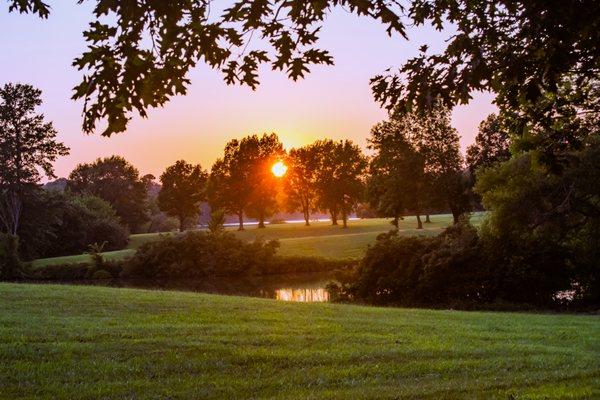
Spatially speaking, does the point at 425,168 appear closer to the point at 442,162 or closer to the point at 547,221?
the point at 442,162

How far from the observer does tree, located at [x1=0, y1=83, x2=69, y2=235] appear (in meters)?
56.6

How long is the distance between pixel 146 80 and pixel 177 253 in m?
43.4

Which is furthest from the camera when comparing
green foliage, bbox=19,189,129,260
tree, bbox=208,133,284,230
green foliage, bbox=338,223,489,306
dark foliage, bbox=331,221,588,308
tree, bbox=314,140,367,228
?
tree, bbox=208,133,284,230

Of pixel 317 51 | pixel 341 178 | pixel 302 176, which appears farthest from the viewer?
pixel 302 176

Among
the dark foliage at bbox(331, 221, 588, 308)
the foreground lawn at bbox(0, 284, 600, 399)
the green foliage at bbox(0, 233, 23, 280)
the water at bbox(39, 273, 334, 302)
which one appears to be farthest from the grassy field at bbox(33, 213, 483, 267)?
the foreground lawn at bbox(0, 284, 600, 399)

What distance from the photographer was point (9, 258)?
43.6 metres

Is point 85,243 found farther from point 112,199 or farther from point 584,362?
point 584,362

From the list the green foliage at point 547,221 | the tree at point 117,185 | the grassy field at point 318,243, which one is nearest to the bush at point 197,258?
the grassy field at point 318,243

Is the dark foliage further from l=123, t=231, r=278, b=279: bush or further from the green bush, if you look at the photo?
the green bush

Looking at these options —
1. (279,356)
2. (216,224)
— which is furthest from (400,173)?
(279,356)

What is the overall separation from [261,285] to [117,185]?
2598 inches

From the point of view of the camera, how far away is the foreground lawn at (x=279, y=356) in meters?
7.27

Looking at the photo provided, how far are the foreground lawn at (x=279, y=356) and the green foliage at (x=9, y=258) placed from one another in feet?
106

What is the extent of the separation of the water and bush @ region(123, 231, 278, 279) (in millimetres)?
2558
